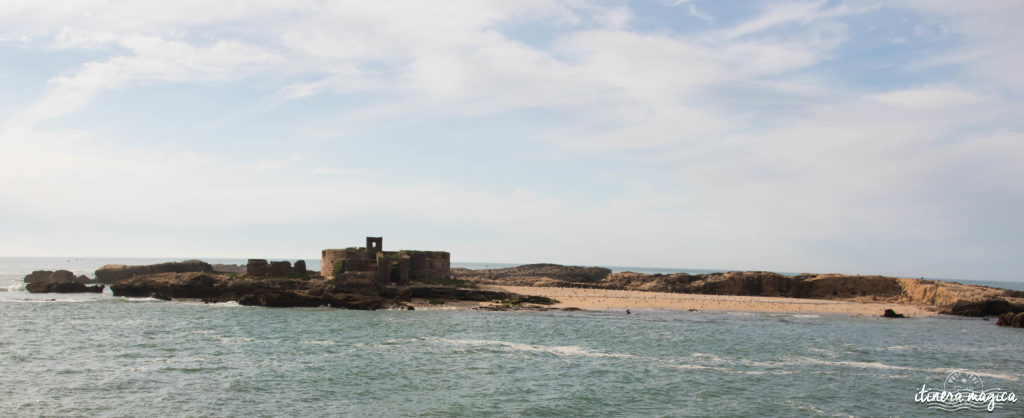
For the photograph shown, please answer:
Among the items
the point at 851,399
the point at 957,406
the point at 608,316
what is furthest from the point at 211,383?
the point at 608,316

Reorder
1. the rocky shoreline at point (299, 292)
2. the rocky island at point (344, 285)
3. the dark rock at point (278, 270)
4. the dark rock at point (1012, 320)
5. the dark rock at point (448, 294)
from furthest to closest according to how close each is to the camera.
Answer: the dark rock at point (278, 270), the dark rock at point (448, 294), the rocky island at point (344, 285), the rocky shoreline at point (299, 292), the dark rock at point (1012, 320)

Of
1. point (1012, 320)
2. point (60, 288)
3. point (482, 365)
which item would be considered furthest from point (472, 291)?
point (60, 288)

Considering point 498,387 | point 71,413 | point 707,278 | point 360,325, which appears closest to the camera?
point 71,413

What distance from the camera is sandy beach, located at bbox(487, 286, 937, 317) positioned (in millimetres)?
59281

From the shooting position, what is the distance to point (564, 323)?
A: 150ft

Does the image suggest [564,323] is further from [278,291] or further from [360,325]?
[278,291]

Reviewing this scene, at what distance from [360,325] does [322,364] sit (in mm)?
14039

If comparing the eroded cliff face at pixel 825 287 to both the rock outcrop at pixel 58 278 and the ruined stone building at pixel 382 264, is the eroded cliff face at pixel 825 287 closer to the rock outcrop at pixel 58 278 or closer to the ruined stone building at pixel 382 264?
the ruined stone building at pixel 382 264

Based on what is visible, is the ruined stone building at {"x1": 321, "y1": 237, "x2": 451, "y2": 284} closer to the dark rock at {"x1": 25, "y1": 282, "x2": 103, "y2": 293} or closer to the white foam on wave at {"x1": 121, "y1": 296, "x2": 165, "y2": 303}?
the white foam on wave at {"x1": 121, "y1": 296, "x2": 165, "y2": 303}

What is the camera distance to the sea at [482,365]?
22484 millimetres

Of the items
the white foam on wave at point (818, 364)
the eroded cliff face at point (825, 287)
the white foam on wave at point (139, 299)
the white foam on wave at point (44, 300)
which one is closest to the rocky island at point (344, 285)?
the white foam on wave at point (139, 299)

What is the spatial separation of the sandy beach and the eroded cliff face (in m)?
2.91

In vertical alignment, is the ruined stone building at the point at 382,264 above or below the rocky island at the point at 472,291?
above

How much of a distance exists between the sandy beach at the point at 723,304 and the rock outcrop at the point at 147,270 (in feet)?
171
